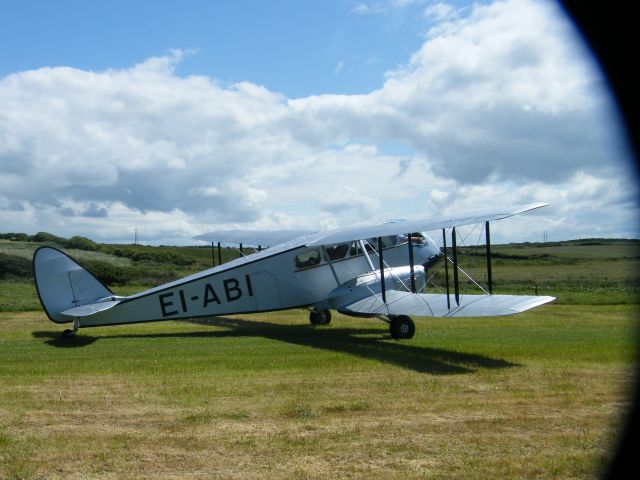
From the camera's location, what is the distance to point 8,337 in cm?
1355

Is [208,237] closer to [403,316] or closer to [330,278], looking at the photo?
[330,278]

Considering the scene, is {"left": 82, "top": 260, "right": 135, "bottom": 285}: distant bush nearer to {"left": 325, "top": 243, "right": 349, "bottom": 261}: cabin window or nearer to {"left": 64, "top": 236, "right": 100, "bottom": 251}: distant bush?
{"left": 325, "top": 243, "right": 349, "bottom": 261}: cabin window

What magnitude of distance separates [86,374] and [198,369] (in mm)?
1665

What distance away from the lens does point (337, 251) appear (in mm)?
15688

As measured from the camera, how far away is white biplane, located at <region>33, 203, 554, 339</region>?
12.5 metres

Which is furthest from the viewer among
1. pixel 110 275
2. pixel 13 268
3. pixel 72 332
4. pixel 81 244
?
pixel 81 244

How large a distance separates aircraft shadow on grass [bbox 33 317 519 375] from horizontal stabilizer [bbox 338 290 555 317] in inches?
26.9

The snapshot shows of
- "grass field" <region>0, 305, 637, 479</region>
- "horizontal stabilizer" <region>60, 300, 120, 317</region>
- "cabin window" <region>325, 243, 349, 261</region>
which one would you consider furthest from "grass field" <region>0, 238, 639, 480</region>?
"cabin window" <region>325, 243, 349, 261</region>

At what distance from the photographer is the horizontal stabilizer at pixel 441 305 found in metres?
11.4

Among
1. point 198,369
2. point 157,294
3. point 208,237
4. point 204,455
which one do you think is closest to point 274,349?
point 198,369

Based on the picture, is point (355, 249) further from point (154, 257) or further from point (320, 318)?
point (154, 257)

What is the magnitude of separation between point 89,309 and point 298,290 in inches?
186

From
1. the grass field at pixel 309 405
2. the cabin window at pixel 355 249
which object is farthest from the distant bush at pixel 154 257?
the grass field at pixel 309 405

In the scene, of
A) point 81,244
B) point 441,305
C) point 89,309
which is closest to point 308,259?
point 441,305
